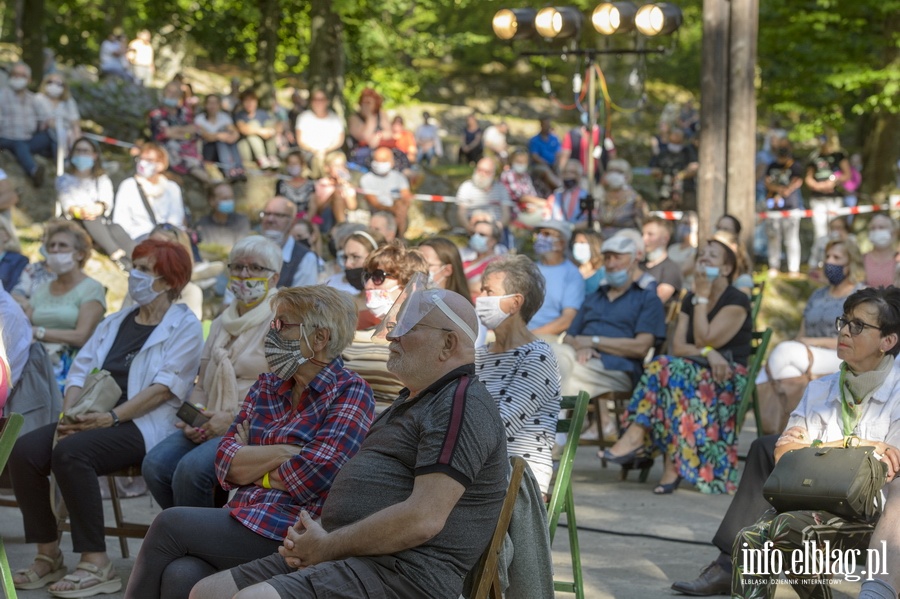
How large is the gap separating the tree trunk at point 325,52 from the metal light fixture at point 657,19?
29.7 feet

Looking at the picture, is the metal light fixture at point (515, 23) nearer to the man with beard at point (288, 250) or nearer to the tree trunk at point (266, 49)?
the man with beard at point (288, 250)

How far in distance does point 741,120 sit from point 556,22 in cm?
301

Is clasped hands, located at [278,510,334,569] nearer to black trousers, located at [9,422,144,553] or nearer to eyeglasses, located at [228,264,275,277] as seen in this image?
black trousers, located at [9,422,144,553]

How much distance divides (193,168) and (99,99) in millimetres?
5199

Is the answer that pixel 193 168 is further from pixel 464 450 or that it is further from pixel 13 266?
pixel 464 450

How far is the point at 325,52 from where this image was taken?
2114cm

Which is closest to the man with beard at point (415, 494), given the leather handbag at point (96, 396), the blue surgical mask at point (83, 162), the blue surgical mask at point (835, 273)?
the leather handbag at point (96, 396)

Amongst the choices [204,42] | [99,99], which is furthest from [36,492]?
[204,42]

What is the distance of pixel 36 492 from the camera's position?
548 cm

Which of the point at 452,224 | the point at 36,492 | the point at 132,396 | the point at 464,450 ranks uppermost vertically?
the point at 464,450

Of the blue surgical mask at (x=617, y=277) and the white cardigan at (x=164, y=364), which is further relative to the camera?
the blue surgical mask at (x=617, y=277)

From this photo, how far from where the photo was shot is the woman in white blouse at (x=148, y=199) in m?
12.5

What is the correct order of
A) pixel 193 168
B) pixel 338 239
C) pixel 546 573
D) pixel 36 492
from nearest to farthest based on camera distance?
pixel 546 573, pixel 36 492, pixel 338 239, pixel 193 168

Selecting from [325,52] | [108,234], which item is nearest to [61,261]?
[108,234]
